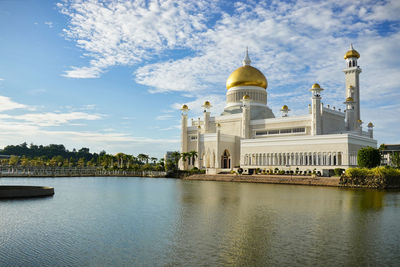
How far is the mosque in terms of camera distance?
48906 millimetres

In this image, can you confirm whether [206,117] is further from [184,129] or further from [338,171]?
[338,171]

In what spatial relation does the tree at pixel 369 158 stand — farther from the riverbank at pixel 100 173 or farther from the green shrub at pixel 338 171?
the riverbank at pixel 100 173

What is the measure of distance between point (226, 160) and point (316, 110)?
61.8ft

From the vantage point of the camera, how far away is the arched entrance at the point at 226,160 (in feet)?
207

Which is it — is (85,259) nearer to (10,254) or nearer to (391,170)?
(10,254)

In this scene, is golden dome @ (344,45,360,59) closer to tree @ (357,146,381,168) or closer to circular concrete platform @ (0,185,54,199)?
tree @ (357,146,381,168)

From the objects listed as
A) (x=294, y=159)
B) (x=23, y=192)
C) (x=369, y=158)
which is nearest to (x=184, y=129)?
(x=294, y=159)

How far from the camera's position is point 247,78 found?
66.1 m

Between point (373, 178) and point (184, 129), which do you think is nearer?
point (373, 178)

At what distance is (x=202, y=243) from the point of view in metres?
11.3

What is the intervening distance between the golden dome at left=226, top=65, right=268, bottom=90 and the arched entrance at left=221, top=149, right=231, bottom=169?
13.7 meters

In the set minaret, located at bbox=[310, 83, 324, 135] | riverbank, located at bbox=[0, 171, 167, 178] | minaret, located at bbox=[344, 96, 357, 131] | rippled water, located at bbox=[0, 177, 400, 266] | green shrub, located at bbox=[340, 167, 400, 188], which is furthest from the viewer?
riverbank, located at bbox=[0, 171, 167, 178]

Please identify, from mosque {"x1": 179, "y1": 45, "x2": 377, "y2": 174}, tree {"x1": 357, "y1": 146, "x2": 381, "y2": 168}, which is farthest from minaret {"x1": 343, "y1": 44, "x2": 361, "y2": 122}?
tree {"x1": 357, "y1": 146, "x2": 381, "y2": 168}

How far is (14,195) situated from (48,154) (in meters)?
95.5
